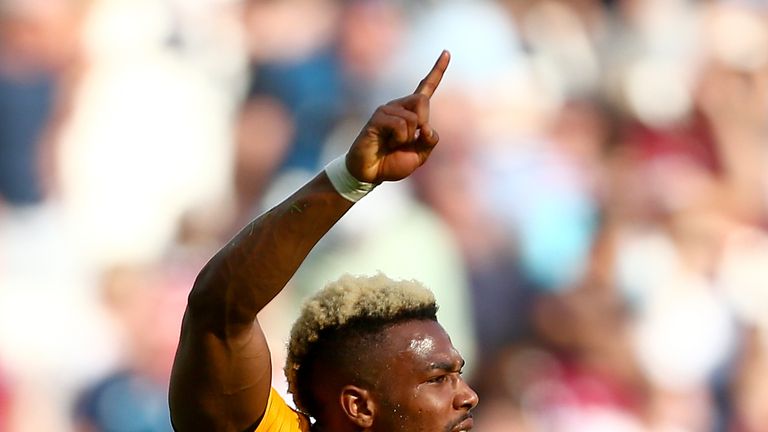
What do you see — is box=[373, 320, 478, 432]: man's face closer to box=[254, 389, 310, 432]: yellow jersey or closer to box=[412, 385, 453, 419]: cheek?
box=[412, 385, 453, 419]: cheek

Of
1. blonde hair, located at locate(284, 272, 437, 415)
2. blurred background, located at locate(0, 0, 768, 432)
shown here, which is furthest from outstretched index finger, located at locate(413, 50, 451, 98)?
blurred background, located at locate(0, 0, 768, 432)

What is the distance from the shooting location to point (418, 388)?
3.83 meters

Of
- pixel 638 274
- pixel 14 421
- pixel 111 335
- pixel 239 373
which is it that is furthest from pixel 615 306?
pixel 239 373

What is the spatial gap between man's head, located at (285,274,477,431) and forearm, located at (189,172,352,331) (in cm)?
55

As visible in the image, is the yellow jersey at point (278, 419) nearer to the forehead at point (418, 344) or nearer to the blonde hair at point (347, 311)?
the blonde hair at point (347, 311)

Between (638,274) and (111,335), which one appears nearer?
(111,335)

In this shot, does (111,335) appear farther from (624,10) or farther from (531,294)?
(624,10)

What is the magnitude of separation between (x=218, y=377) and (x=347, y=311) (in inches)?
22.8

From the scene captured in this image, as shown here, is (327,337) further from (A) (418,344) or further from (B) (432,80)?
(B) (432,80)

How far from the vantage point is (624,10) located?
8523 mm

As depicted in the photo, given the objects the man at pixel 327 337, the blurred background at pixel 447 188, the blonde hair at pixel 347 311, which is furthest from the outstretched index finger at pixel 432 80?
→ the blurred background at pixel 447 188

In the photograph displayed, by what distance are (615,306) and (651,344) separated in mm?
326

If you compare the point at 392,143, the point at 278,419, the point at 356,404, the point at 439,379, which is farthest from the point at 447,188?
the point at 392,143

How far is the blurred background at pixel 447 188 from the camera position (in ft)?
21.1
